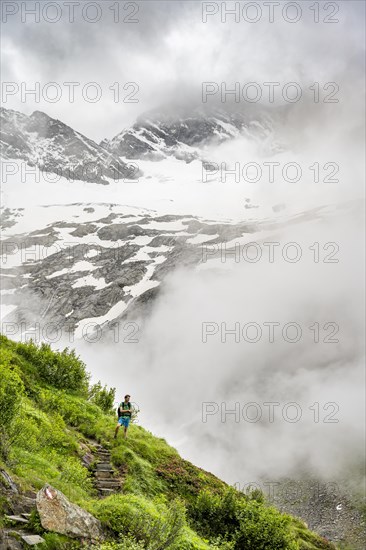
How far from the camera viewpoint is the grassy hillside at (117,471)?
1187 cm

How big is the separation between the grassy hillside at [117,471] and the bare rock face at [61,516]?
208 mm

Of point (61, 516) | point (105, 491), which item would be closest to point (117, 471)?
point (105, 491)

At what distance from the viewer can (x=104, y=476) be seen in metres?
18.6

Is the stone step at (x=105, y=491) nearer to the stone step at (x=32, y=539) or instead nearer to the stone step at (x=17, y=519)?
the stone step at (x=17, y=519)

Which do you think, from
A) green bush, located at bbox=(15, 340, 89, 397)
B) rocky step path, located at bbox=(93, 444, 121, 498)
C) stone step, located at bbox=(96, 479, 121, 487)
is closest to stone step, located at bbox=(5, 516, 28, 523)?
rocky step path, located at bbox=(93, 444, 121, 498)

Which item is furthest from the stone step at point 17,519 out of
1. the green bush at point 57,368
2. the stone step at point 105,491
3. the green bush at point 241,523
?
the green bush at point 57,368

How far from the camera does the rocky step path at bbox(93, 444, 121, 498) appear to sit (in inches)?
683

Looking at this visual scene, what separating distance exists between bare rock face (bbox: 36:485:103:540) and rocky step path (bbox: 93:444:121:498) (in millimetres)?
6214

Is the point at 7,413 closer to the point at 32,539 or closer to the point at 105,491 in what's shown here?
the point at 32,539

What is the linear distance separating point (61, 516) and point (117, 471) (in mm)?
9663

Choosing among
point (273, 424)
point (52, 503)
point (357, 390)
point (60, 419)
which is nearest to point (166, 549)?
point (52, 503)

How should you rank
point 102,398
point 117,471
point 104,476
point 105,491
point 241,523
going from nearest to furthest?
point 105,491 → point 241,523 → point 104,476 → point 117,471 → point 102,398

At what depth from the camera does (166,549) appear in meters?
10.6

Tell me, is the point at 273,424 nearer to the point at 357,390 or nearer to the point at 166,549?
the point at 357,390
